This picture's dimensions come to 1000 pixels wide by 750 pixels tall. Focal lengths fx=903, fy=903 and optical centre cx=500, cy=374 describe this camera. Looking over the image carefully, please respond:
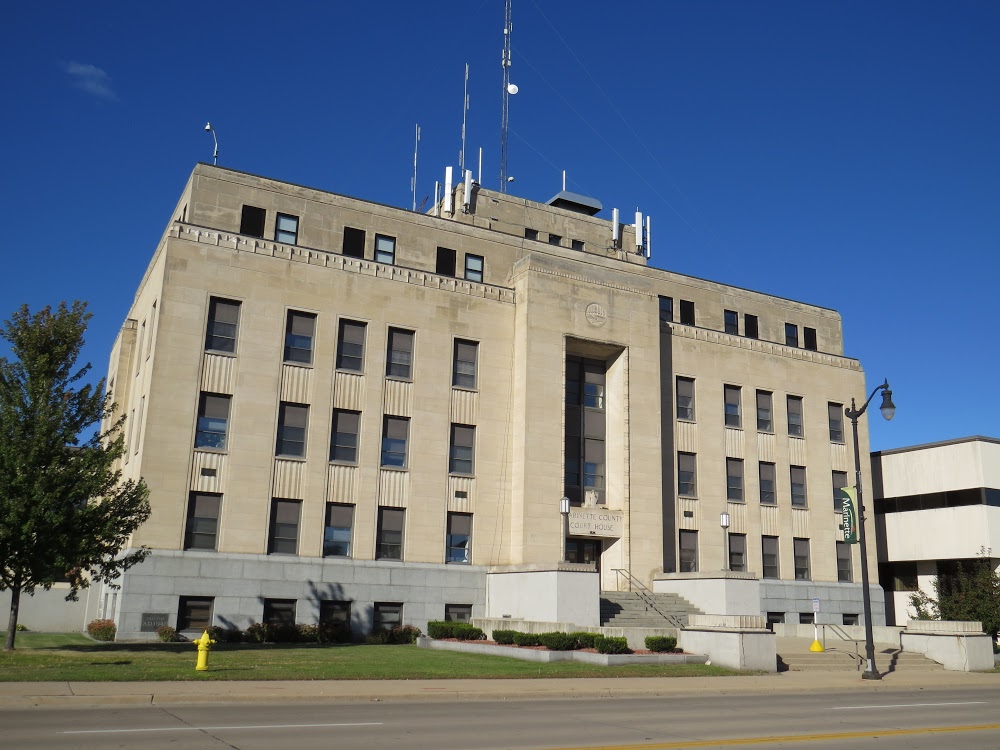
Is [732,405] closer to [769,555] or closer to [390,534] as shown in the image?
[769,555]

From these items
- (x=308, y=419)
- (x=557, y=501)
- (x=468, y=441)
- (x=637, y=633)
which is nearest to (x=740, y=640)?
(x=637, y=633)

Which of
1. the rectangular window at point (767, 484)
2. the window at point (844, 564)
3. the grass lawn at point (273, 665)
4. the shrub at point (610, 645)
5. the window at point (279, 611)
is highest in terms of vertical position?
the rectangular window at point (767, 484)

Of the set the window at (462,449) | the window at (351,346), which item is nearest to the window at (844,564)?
the window at (462,449)

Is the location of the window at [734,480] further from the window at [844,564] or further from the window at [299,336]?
the window at [299,336]

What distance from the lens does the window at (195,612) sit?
32219 millimetres

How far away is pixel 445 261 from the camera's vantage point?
137 ft

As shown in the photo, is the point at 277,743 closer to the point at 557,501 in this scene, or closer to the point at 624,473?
the point at 557,501

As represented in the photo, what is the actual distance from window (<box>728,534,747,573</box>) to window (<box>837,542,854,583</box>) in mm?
6371

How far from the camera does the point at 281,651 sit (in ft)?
91.7

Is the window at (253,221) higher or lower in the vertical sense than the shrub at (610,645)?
higher

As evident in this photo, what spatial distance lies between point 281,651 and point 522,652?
24.5ft

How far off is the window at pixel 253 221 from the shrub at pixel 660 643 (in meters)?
22.9

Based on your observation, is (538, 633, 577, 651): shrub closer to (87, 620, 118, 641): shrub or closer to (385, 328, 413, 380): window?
(385, 328, 413, 380): window

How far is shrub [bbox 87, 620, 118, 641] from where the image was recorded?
31442 mm
